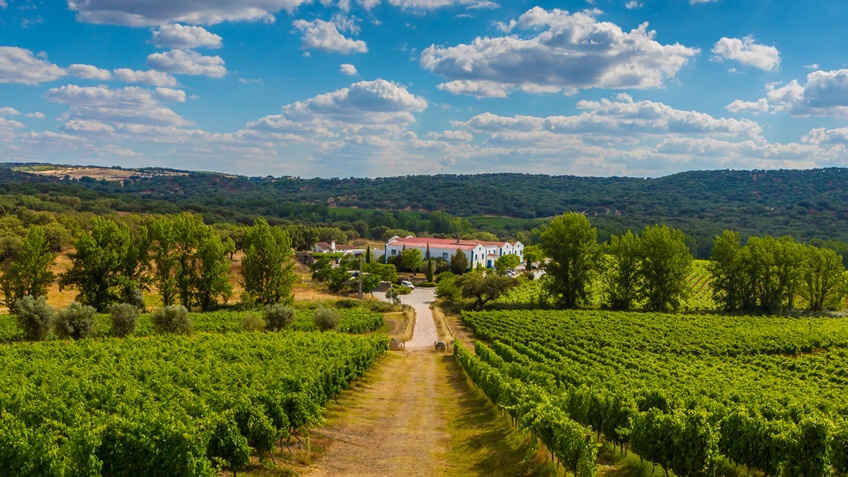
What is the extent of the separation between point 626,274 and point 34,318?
62386mm

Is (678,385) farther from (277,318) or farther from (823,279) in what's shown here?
(823,279)

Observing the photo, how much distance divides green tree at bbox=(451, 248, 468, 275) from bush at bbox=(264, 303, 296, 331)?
60.4 metres

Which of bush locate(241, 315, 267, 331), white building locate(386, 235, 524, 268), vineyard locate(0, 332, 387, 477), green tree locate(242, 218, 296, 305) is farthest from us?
white building locate(386, 235, 524, 268)

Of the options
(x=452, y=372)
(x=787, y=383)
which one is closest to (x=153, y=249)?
A: (x=452, y=372)

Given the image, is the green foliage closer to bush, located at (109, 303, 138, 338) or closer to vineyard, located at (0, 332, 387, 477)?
vineyard, located at (0, 332, 387, 477)

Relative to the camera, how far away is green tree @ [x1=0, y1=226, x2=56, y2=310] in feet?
180

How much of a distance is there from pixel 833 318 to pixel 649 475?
64870 mm

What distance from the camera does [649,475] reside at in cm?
1641

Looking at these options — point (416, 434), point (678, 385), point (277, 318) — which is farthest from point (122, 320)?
point (678, 385)

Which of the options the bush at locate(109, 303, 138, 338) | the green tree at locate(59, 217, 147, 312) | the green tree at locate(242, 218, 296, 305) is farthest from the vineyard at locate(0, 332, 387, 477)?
the green tree at locate(242, 218, 296, 305)

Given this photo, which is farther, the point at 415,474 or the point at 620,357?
the point at 620,357

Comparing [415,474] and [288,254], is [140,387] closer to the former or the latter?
[415,474]

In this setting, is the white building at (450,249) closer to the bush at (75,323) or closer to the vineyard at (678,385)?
the vineyard at (678,385)

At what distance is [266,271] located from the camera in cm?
6600
